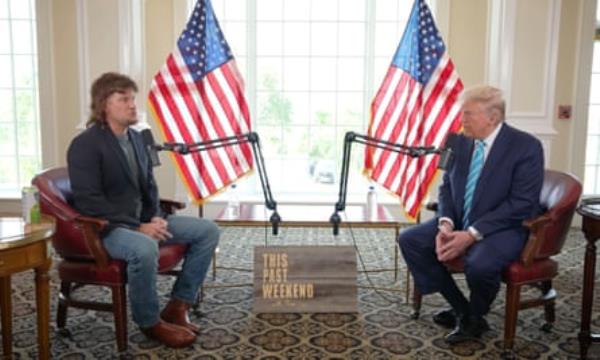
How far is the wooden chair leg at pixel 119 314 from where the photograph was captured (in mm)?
2691

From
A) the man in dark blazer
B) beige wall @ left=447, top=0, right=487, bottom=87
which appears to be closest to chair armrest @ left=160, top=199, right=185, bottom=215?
the man in dark blazer

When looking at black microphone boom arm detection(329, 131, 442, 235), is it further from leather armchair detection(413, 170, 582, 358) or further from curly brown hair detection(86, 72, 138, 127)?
curly brown hair detection(86, 72, 138, 127)

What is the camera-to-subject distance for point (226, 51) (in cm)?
435

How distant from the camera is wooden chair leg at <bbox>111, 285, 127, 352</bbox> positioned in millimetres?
2691

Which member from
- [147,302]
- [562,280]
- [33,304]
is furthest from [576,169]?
[33,304]

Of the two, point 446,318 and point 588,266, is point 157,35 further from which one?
point 588,266

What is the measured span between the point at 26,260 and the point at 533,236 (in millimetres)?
2126

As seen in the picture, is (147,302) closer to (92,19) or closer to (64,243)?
(64,243)

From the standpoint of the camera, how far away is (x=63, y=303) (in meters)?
2.94

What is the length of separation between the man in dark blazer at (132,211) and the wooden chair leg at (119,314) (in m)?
0.05

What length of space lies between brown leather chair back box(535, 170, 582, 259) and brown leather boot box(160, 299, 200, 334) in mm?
1716

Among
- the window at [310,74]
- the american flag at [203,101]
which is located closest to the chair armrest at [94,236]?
the american flag at [203,101]

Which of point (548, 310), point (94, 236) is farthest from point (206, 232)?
point (548, 310)

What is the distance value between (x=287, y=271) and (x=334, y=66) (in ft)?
10.3
